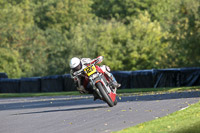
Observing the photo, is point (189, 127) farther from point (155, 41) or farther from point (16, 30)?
point (16, 30)

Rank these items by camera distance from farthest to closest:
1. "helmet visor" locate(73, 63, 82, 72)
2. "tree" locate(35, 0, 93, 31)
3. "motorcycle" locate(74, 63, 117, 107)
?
"tree" locate(35, 0, 93, 31)
"helmet visor" locate(73, 63, 82, 72)
"motorcycle" locate(74, 63, 117, 107)

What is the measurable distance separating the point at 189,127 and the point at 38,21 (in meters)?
81.5

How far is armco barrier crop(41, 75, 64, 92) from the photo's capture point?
37312 mm

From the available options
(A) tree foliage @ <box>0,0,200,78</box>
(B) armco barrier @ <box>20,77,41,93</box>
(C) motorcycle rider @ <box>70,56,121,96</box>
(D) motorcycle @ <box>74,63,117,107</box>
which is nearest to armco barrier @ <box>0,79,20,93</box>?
(B) armco barrier @ <box>20,77,41,93</box>

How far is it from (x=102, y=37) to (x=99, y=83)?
2040 inches

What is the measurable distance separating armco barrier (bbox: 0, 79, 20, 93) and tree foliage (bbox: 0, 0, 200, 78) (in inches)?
740

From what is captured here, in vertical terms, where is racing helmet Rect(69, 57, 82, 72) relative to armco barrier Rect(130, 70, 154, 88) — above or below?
above

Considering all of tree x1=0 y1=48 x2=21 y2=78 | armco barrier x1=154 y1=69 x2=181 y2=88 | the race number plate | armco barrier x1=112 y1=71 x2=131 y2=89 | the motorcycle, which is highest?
the race number plate

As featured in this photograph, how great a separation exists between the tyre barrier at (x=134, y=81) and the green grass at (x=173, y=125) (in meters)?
19.6

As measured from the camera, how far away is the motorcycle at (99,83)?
1290 cm

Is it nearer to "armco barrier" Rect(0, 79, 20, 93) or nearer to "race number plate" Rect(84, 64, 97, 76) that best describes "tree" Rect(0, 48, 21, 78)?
"armco barrier" Rect(0, 79, 20, 93)

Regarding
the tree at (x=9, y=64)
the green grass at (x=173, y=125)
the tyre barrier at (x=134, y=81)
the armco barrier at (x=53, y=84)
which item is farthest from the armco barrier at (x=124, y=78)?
the tree at (x=9, y=64)

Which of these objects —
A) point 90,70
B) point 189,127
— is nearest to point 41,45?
point 90,70

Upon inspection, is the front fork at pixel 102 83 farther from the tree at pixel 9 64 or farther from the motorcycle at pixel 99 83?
the tree at pixel 9 64
